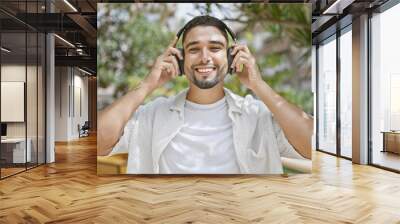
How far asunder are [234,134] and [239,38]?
4.85 ft

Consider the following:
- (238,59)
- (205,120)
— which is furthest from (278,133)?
(238,59)

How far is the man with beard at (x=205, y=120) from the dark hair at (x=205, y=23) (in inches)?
0.6

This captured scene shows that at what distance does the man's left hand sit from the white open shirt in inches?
10.9

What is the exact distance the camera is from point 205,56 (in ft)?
19.8

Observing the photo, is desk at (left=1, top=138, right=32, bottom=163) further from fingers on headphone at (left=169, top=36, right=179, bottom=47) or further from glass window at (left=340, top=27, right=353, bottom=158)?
glass window at (left=340, top=27, right=353, bottom=158)

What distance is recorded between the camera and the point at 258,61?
6160mm

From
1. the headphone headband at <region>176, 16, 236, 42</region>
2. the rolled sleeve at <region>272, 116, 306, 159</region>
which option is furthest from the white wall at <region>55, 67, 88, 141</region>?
the rolled sleeve at <region>272, 116, 306, 159</region>

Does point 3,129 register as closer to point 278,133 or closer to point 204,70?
point 204,70

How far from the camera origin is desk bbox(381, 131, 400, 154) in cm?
688

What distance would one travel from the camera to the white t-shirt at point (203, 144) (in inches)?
240

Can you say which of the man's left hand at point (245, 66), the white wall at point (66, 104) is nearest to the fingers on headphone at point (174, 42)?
the man's left hand at point (245, 66)

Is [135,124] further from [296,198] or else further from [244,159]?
[296,198]

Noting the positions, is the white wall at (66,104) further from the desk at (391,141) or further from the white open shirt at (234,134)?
the desk at (391,141)

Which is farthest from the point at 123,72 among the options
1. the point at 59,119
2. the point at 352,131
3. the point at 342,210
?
the point at 59,119
